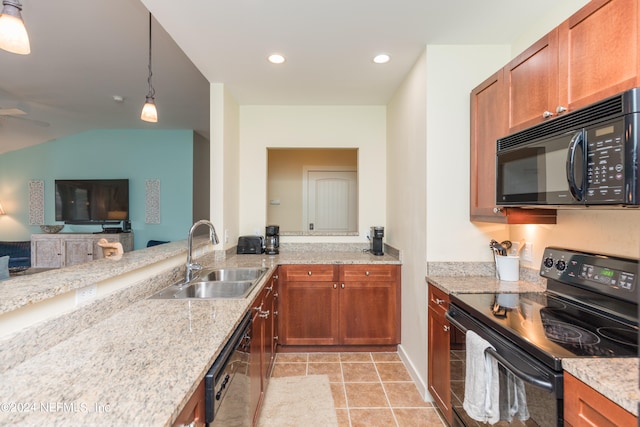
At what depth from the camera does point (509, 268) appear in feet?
6.28

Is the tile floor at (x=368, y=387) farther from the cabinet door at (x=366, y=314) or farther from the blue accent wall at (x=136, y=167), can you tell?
the blue accent wall at (x=136, y=167)

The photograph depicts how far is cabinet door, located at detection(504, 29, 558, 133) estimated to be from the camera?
4.55 feet

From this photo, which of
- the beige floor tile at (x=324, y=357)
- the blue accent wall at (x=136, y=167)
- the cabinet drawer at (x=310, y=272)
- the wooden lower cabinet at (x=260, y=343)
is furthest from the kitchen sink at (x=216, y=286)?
Answer: the blue accent wall at (x=136, y=167)

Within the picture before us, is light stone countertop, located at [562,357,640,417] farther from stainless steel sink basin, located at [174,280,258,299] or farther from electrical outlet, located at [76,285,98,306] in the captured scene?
electrical outlet, located at [76,285,98,306]

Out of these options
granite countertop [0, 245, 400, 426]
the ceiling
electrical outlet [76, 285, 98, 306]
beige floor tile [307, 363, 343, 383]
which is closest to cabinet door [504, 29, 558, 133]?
the ceiling

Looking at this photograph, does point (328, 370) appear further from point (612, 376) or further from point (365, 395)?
point (612, 376)

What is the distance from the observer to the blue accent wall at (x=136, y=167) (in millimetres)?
4922

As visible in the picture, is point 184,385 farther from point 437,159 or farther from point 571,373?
point 437,159

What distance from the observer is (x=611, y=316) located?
4.12 ft

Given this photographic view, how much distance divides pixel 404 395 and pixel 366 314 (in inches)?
28.9

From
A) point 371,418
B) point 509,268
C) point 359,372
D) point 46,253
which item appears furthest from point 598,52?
point 46,253

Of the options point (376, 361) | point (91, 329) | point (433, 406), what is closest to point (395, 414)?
point (433, 406)

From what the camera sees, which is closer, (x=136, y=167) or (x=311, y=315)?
(x=311, y=315)

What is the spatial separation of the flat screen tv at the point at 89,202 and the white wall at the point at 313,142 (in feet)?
9.66
